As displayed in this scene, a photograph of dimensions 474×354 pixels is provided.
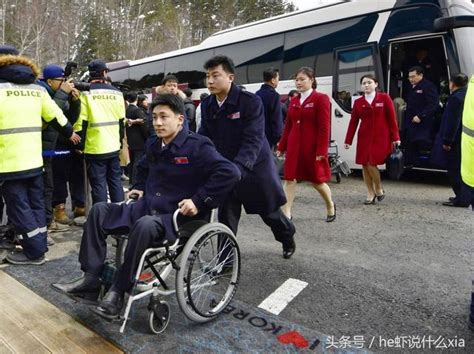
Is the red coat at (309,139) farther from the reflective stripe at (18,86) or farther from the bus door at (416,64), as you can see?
the bus door at (416,64)

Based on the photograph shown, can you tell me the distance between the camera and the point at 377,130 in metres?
5.57

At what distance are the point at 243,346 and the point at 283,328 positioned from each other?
32 centimetres

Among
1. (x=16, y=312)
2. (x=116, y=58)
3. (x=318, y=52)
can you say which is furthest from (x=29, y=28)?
(x=16, y=312)

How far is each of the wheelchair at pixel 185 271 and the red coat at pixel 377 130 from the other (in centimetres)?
335

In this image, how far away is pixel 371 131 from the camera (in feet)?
18.4

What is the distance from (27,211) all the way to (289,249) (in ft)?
7.70

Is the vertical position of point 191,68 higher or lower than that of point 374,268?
higher

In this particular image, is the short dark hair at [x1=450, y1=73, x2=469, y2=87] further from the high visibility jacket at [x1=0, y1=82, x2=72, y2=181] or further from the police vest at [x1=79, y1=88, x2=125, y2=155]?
the high visibility jacket at [x1=0, y1=82, x2=72, y2=181]

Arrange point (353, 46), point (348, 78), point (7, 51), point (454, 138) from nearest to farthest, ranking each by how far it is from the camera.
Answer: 1. point (7, 51)
2. point (454, 138)
3. point (353, 46)
4. point (348, 78)

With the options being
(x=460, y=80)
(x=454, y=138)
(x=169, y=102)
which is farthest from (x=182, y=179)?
(x=460, y=80)

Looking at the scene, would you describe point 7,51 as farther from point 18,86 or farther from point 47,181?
point 47,181

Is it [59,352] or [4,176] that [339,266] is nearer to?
[59,352]

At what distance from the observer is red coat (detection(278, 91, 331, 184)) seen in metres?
4.47

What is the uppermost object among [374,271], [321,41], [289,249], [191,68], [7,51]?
[321,41]
